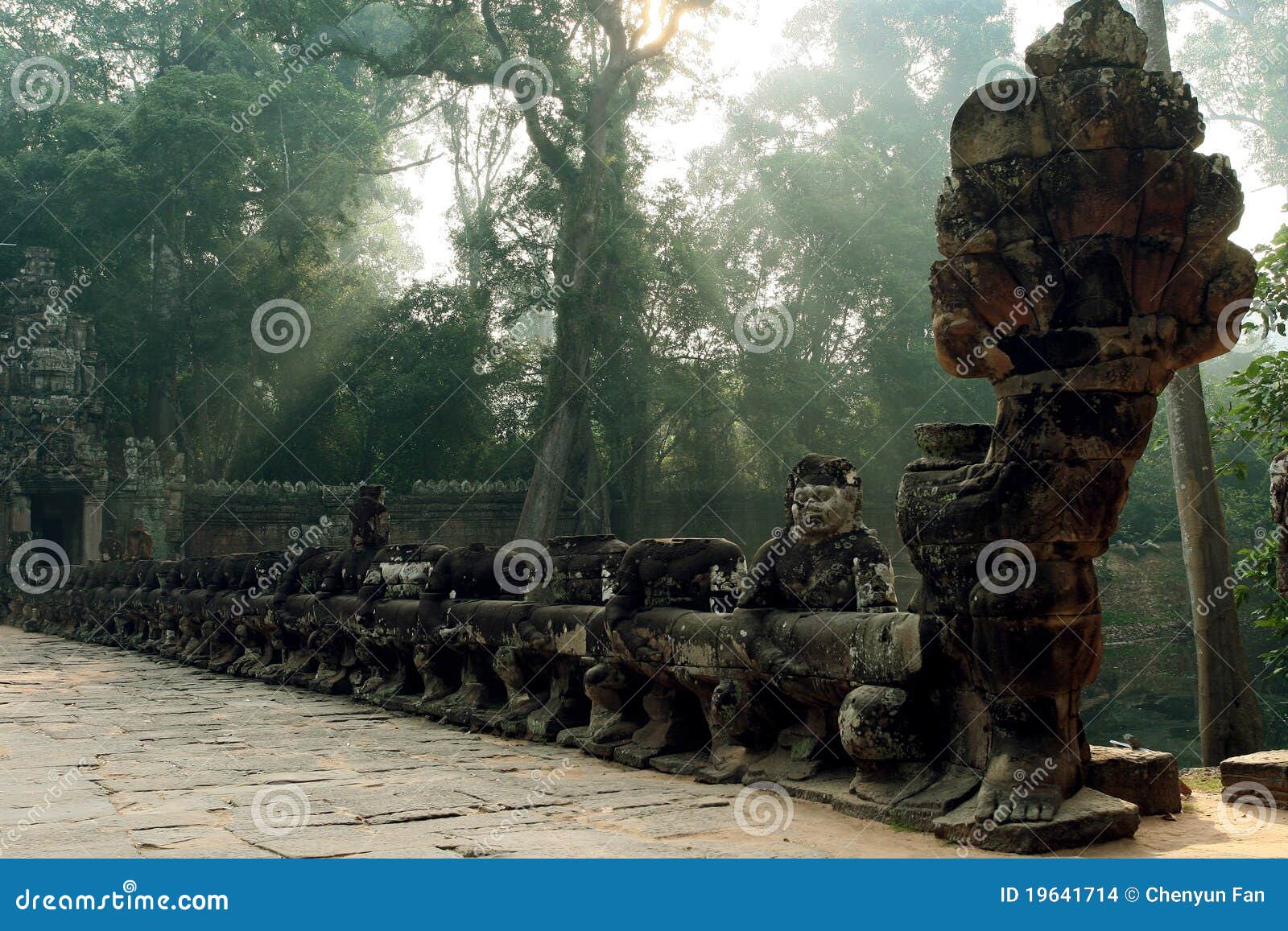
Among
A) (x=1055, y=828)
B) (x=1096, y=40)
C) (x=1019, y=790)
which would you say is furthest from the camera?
(x=1096, y=40)

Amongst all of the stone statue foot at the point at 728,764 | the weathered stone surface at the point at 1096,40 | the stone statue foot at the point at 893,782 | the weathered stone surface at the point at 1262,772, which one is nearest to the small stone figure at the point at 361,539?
the stone statue foot at the point at 728,764

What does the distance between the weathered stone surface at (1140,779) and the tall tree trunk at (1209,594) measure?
4.49 metres

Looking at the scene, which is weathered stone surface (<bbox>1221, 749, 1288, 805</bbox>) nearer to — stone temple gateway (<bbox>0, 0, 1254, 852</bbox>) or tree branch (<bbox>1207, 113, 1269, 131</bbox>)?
stone temple gateway (<bbox>0, 0, 1254, 852</bbox>)

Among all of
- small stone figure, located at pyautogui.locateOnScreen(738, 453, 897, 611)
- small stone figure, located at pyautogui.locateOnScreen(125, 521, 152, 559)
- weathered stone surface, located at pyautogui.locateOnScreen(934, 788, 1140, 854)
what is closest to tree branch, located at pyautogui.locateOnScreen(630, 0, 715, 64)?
small stone figure, located at pyautogui.locateOnScreen(125, 521, 152, 559)

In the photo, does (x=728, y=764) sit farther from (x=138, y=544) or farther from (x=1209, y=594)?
(x=138, y=544)

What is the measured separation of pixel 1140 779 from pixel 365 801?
2.75m

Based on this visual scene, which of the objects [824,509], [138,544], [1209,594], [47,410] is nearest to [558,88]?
[138,544]

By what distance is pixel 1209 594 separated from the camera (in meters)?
8.46

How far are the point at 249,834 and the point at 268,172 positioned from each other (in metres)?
26.1

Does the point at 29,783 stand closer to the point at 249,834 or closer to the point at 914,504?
the point at 249,834

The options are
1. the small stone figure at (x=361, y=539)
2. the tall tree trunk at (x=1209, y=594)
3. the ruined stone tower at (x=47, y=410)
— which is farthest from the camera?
the ruined stone tower at (x=47, y=410)

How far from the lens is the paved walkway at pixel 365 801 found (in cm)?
373

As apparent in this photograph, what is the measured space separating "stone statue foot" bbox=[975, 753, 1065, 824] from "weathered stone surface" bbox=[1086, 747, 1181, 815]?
0.46 metres

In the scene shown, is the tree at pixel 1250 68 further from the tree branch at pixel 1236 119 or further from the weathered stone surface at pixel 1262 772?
the weathered stone surface at pixel 1262 772
